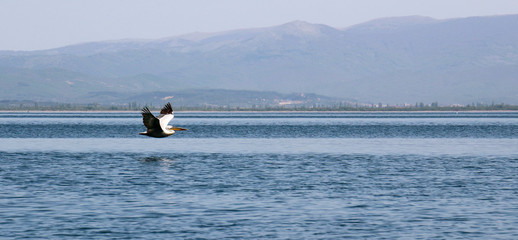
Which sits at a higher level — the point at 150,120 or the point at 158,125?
the point at 150,120

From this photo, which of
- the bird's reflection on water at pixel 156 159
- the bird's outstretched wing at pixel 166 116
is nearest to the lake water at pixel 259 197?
the bird's reflection on water at pixel 156 159

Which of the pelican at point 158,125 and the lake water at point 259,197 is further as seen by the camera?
the pelican at point 158,125

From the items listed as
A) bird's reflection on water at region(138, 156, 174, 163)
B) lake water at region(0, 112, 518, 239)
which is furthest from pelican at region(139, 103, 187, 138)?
bird's reflection on water at region(138, 156, 174, 163)

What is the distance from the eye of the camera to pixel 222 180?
46.9m

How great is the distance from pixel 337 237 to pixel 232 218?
528 centimetres

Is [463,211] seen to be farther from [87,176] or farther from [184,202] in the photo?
[87,176]

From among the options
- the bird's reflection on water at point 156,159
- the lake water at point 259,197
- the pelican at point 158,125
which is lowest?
the bird's reflection on water at point 156,159

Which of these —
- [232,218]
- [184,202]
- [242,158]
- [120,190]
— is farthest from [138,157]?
[232,218]

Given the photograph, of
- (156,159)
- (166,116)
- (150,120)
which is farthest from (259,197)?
(156,159)

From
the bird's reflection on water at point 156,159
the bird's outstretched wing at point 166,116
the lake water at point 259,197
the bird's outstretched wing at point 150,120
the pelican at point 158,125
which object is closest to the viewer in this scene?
the lake water at point 259,197

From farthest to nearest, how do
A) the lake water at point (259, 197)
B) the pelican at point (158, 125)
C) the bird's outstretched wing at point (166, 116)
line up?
the bird's outstretched wing at point (166, 116), the pelican at point (158, 125), the lake water at point (259, 197)

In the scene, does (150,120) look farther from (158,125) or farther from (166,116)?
(166,116)

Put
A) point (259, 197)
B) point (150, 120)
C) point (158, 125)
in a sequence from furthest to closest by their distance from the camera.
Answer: point (158, 125)
point (150, 120)
point (259, 197)

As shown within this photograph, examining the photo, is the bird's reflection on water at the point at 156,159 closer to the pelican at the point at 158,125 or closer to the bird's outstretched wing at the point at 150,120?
the pelican at the point at 158,125
